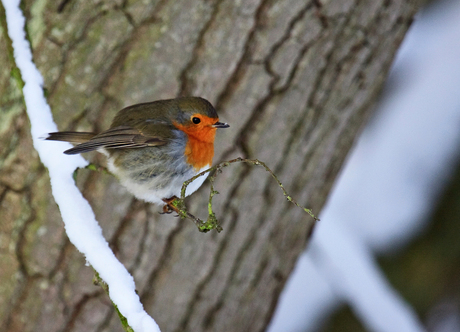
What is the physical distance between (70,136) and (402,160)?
4.35 m

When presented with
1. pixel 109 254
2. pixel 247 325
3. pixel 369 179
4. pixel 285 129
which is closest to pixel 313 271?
pixel 369 179

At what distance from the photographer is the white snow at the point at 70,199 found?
1219mm

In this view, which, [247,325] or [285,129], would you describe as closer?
[285,129]

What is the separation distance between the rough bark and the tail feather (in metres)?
0.22

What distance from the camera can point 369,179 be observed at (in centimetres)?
538

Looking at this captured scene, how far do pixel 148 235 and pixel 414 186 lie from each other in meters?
3.54

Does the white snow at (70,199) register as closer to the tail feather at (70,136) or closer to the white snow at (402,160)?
the tail feather at (70,136)

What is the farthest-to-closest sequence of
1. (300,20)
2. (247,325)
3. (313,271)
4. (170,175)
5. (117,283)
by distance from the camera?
(313,271)
(247,325)
(300,20)
(170,175)
(117,283)

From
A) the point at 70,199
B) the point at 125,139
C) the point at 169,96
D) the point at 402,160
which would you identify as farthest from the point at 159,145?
the point at 402,160

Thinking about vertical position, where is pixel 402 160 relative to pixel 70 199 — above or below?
above

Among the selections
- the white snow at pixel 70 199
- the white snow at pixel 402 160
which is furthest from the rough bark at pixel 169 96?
the white snow at pixel 402 160

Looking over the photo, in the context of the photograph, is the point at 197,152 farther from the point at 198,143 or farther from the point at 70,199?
the point at 70,199

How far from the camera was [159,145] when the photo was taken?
193 centimetres

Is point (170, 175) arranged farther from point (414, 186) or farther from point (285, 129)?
point (414, 186)
